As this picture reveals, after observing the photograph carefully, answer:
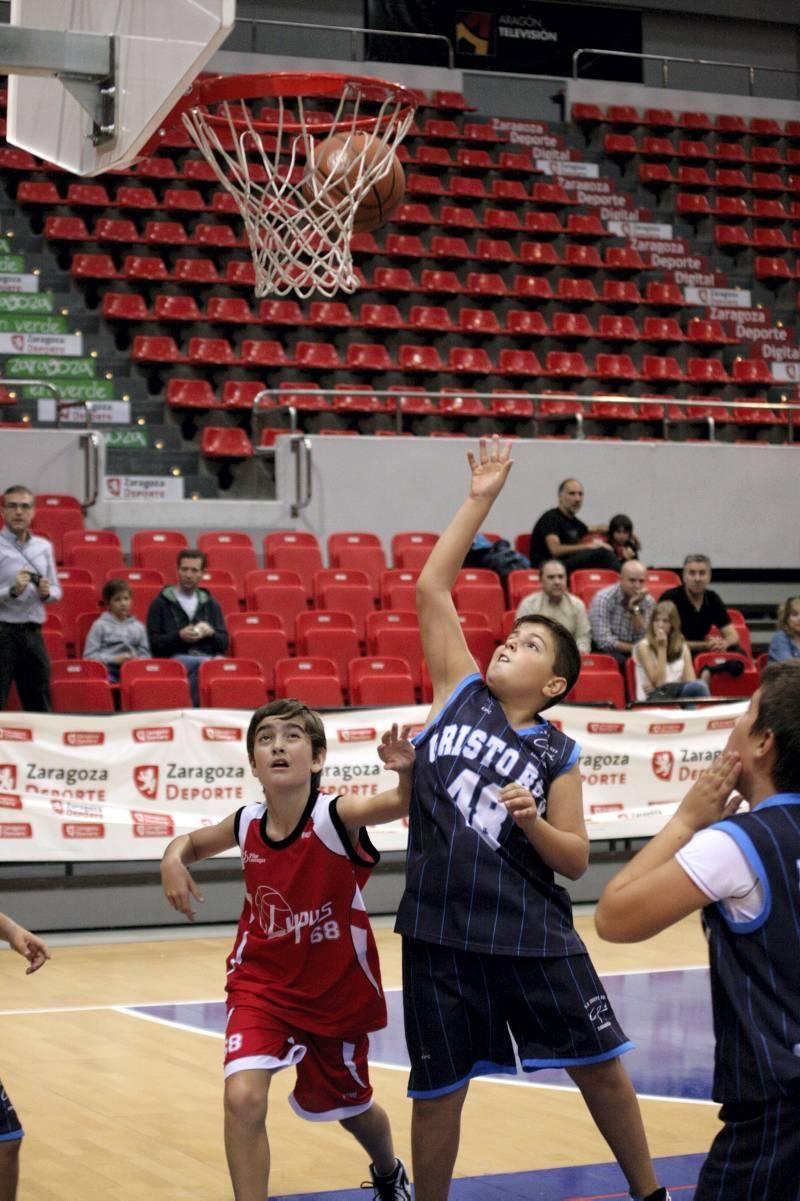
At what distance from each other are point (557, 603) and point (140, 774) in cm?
359

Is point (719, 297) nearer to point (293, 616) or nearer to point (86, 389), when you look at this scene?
point (86, 389)

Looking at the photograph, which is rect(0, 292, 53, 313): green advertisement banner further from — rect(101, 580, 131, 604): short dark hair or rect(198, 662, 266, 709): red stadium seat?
rect(198, 662, 266, 709): red stadium seat

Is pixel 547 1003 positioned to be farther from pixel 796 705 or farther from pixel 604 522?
pixel 604 522

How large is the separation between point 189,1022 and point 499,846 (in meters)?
3.64

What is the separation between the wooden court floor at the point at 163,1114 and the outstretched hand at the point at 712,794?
2.49m

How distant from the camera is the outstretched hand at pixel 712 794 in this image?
2.84 metres

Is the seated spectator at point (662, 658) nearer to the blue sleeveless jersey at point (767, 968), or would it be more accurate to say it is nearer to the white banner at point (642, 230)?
the blue sleeveless jersey at point (767, 968)

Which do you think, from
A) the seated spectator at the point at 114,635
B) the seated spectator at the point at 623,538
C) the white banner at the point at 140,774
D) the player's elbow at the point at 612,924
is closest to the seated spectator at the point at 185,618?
the seated spectator at the point at 114,635

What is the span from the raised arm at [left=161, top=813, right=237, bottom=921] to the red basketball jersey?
113 millimetres

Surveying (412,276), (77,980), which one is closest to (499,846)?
(77,980)

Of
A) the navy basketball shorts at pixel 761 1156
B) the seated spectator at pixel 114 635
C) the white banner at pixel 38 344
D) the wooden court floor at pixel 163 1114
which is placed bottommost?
the wooden court floor at pixel 163 1114

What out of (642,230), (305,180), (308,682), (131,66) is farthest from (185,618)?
(642,230)

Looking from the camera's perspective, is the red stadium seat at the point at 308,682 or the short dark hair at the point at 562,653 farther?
the red stadium seat at the point at 308,682

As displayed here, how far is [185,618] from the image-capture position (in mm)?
11133
